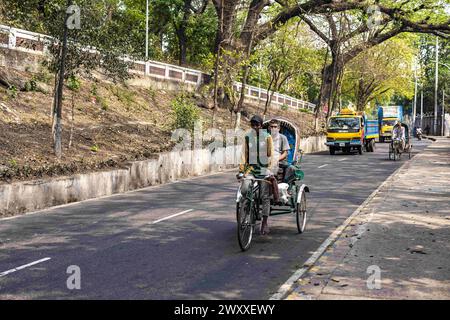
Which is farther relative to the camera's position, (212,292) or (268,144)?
(268,144)

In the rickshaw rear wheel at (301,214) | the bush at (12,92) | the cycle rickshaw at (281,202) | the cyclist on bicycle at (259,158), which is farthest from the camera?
the bush at (12,92)

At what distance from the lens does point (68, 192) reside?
50.7 feet

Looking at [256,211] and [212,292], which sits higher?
[256,211]

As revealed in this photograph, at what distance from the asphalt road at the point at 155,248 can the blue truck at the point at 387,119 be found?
43.3 metres

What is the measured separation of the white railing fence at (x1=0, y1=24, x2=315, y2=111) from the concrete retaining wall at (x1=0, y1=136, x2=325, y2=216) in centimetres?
423

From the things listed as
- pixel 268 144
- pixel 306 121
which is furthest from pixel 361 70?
pixel 268 144

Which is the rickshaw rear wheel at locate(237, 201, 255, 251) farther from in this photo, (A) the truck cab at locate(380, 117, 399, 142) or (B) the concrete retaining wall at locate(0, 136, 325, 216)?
(A) the truck cab at locate(380, 117, 399, 142)

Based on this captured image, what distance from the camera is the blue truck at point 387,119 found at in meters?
57.4

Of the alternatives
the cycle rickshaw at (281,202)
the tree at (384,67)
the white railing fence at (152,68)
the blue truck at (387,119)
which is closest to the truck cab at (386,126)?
the blue truck at (387,119)

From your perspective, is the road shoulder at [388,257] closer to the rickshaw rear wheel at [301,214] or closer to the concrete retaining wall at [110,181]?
the rickshaw rear wheel at [301,214]

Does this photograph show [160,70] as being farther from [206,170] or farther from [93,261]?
[93,261]

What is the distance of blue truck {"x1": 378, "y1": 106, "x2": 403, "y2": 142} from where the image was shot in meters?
57.4

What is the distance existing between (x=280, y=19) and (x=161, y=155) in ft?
57.1

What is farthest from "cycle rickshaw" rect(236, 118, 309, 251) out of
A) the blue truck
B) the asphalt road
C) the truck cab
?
the truck cab
